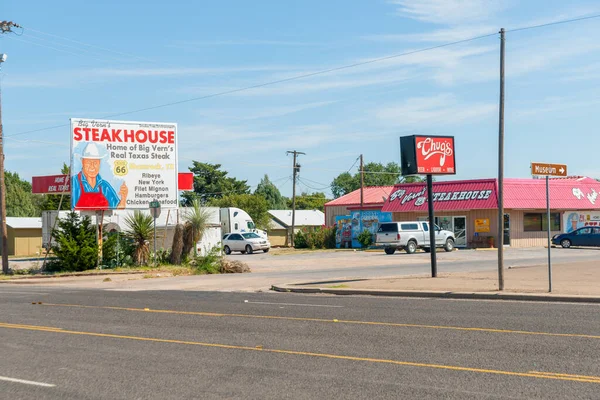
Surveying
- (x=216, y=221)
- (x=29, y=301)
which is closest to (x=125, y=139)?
(x=216, y=221)

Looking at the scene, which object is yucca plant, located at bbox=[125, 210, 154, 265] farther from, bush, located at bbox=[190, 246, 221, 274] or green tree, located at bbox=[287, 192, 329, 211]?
green tree, located at bbox=[287, 192, 329, 211]

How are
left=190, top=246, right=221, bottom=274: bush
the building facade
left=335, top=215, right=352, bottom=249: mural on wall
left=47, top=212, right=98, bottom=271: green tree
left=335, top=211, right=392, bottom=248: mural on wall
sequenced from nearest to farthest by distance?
left=47, top=212, right=98, bottom=271: green tree
left=190, top=246, right=221, bottom=274: bush
the building facade
left=335, top=211, right=392, bottom=248: mural on wall
left=335, top=215, right=352, bottom=249: mural on wall

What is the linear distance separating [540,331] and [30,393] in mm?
7726

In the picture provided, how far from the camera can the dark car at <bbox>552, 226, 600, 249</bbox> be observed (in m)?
49.5

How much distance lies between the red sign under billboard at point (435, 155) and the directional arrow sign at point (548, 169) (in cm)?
644

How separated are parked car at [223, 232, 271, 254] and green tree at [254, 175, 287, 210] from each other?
66.3 m

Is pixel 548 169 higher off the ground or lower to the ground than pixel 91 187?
lower

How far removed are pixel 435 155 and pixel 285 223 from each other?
63.9 metres

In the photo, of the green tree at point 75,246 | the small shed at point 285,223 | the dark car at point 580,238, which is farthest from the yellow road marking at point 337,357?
the small shed at point 285,223

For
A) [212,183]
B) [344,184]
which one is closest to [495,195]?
[212,183]

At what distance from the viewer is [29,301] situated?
19.8 metres

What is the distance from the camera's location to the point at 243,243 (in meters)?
53.3

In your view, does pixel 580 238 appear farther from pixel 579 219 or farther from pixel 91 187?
pixel 91 187

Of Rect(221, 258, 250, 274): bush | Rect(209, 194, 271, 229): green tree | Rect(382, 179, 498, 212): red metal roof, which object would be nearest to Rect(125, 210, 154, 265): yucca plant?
Rect(221, 258, 250, 274): bush
